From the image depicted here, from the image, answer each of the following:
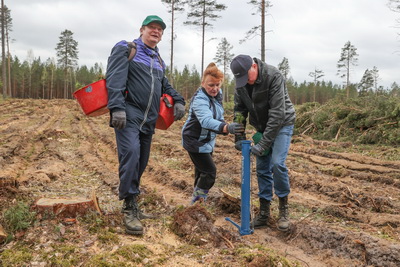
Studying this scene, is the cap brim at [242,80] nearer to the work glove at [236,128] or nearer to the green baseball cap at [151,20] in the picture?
the work glove at [236,128]

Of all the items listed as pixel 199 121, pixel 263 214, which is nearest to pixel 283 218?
pixel 263 214

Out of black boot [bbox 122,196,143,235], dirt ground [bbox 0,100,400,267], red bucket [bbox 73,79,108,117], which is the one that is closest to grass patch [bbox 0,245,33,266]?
dirt ground [bbox 0,100,400,267]

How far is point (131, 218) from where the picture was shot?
337cm

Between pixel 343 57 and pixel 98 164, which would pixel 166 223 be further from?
pixel 343 57

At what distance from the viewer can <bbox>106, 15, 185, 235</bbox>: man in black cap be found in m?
3.28

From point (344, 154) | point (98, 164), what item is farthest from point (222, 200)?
point (344, 154)

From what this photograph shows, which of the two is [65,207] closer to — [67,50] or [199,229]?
[199,229]

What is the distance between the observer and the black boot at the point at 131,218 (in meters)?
3.22

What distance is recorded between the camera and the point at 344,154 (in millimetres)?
8727

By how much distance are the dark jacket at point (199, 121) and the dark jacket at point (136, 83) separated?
495 millimetres

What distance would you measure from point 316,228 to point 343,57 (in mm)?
51794

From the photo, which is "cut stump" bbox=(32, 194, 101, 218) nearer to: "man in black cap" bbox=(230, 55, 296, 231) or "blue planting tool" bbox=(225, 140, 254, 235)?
"blue planting tool" bbox=(225, 140, 254, 235)

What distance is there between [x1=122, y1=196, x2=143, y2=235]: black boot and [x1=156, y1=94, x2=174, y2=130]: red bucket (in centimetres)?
103

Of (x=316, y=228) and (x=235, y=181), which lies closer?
(x=316, y=228)
